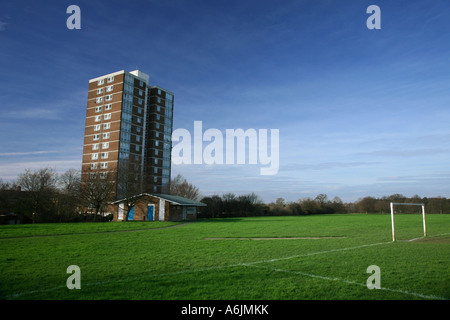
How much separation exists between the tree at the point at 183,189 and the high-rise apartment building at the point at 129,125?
11.3 meters

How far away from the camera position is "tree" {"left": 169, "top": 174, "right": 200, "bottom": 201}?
95.9m

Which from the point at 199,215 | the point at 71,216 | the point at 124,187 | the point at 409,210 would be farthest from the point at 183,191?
the point at 409,210

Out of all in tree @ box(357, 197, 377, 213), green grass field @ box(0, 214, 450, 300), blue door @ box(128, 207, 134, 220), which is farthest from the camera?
tree @ box(357, 197, 377, 213)

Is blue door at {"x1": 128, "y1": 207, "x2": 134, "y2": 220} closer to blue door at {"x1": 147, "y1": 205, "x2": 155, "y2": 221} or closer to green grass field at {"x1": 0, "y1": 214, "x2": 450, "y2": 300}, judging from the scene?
blue door at {"x1": 147, "y1": 205, "x2": 155, "y2": 221}

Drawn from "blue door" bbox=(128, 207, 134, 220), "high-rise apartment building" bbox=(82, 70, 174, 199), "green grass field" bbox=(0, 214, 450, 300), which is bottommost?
"blue door" bbox=(128, 207, 134, 220)

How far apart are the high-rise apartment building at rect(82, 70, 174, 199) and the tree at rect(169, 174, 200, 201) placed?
1132 cm

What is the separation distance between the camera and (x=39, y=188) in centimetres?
4425

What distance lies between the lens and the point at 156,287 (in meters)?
7.11

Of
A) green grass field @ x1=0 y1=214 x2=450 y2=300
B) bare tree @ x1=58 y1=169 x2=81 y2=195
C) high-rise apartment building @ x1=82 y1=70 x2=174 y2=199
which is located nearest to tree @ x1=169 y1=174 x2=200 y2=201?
high-rise apartment building @ x1=82 y1=70 x2=174 y2=199

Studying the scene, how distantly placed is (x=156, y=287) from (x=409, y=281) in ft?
21.1

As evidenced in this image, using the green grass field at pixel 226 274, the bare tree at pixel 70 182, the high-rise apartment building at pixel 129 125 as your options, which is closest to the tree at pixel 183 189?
the high-rise apartment building at pixel 129 125

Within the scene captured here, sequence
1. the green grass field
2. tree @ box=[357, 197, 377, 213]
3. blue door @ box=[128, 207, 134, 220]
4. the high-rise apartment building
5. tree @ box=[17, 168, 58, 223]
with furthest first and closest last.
Answer: tree @ box=[357, 197, 377, 213] → the high-rise apartment building → blue door @ box=[128, 207, 134, 220] → tree @ box=[17, 168, 58, 223] → the green grass field

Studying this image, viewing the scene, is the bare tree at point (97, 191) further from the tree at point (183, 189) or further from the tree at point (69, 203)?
the tree at point (183, 189)
